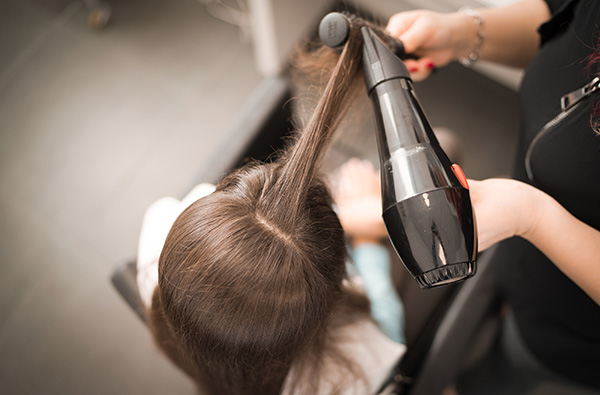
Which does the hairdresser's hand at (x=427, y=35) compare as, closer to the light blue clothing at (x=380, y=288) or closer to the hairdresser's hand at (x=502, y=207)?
the hairdresser's hand at (x=502, y=207)

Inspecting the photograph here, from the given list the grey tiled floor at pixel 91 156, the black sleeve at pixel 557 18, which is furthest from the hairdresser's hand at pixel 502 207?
the grey tiled floor at pixel 91 156

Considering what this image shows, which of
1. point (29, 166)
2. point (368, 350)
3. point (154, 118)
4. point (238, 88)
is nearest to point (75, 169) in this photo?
point (29, 166)

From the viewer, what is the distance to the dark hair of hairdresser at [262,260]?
55 centimetres

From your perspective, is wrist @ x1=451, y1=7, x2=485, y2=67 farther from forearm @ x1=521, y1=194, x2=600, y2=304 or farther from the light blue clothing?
the light blue clothing

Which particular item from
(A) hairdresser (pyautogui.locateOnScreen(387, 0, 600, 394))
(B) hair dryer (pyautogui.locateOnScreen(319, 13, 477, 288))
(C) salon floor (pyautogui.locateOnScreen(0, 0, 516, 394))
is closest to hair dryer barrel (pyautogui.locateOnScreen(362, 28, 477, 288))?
(B) hair dryer (pyautogui.locateOnScreen(319, 13, 477, 288))

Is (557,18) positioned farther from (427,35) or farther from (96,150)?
(96,150)

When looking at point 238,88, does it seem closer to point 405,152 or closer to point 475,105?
point 475,105

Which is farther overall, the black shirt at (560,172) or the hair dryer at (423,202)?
the black shirt at (560,172)

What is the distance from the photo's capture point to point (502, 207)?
0.57 metres

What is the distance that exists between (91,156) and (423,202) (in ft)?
5.03

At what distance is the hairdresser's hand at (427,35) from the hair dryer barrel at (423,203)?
9.3 inches

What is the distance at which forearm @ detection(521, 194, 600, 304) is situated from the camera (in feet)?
1.92

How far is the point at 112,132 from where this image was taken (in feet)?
5.55

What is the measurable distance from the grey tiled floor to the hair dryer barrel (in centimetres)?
97
